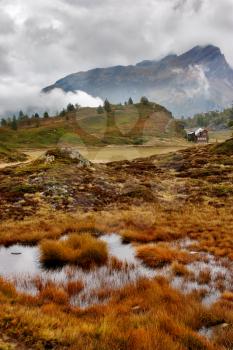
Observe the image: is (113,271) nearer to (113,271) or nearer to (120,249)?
(113,271)

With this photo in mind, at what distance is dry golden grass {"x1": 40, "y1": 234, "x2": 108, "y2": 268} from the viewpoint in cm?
1647

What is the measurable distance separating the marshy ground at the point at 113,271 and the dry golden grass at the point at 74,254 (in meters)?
0.04

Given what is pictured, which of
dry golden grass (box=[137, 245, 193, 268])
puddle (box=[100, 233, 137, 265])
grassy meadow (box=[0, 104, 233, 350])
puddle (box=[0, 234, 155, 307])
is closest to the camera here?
grassy meadow (box=[0, 104, 233, 350])

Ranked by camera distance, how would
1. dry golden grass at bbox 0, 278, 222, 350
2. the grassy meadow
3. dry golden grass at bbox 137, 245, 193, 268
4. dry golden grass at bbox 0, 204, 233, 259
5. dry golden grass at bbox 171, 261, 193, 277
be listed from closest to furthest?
dry golden grass at bbox 0, 278, 222, 350, the grassy meadow, dry golden grass at bbox 171, 261, 193, 277, dry golden grass at bbox 137, 245, 193, 268, dry golden grass at bbox 0, 204, 233, 259

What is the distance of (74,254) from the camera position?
55.1 ft

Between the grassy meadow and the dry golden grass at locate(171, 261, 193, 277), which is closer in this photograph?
the grassy meadow

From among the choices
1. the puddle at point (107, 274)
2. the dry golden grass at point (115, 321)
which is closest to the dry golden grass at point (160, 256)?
the puddle at point (107, 274)

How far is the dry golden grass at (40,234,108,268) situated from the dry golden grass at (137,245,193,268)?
1765 mm

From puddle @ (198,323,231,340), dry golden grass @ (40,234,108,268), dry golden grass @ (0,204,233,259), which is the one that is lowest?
dry golden grass @ (0,204,233,259)

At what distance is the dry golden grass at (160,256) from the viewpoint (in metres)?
16.7

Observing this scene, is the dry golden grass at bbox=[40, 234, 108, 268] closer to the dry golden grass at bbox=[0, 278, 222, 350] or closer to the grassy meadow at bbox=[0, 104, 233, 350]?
the grassy meadow at bbox=[0, 104, 233, 350]

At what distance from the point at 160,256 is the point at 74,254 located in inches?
146

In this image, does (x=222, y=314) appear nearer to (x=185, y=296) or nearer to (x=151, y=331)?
(x=185, y=296)

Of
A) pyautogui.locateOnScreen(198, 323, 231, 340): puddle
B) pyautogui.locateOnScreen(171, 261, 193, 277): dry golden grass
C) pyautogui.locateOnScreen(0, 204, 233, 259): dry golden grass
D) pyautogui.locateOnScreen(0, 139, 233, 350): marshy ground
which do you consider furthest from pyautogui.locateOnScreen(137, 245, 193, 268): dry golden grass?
pyautogui.locateOnScreen(198, 323, 231, 340): puddle
